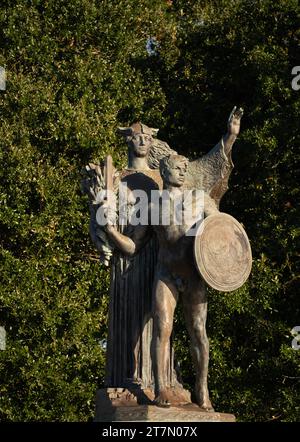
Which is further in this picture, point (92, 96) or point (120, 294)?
point (92, 96)

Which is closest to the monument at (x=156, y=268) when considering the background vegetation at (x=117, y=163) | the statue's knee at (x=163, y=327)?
the statue's knee at (x=163, y=327)

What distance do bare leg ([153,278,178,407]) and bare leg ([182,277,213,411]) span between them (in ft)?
0.60

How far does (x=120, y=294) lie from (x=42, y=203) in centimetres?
989

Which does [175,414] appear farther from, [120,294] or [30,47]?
[30,47]

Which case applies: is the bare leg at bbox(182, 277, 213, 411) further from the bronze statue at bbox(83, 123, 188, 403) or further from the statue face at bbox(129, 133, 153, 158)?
the statue face at bbox(129, 133, 153, 158)

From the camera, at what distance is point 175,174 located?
11.7 metres

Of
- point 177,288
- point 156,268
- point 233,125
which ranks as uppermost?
point 233,125

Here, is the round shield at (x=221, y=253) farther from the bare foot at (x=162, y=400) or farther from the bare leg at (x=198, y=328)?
the bare foot at (x=162, y=400)

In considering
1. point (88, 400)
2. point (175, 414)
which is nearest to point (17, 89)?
point (88, 400)

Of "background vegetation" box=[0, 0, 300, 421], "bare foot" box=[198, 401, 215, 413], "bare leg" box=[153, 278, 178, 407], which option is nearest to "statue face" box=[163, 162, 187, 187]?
"bare leg" box=[153, 278, 178, 407]

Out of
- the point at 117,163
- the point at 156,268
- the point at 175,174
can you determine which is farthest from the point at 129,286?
the point at 117,163

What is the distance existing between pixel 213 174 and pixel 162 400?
8.51 feet

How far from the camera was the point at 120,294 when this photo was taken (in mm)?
12188

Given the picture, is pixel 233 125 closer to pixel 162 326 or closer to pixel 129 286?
pixel 129 286
